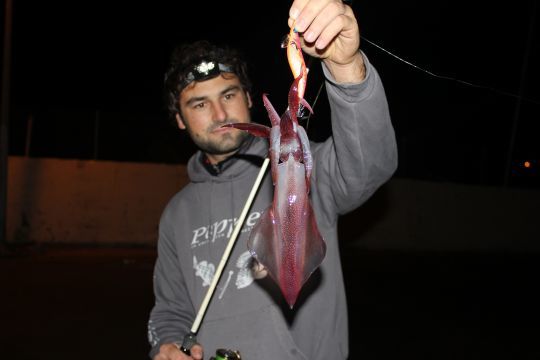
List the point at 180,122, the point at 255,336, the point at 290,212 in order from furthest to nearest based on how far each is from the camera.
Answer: the point at 180,122 < the point at 255,336 < the point at 290,212

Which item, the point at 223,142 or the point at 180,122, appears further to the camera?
the point at 180,122

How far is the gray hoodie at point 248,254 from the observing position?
1841 millimetres

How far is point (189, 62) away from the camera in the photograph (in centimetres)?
286

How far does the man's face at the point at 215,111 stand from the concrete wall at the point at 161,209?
1097 centimetres

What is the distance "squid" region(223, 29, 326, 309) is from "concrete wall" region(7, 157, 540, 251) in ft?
40.8

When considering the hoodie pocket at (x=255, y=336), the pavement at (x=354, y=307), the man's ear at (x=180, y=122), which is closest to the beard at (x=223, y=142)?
the man's ear at (x=180, y=122)

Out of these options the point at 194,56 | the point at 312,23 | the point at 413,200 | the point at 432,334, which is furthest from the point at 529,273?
the point at 312,23

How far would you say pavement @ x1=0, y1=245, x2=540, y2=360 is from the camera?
5.98 meters

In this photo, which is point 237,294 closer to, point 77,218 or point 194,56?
point 194,56

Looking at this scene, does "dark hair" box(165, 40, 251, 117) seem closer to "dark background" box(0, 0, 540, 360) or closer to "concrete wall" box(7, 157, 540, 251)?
"dark background" box(0, 0, 540, 360)

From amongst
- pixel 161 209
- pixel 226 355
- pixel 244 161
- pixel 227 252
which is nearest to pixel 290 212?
pixel 227 252

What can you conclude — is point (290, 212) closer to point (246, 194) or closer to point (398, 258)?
point (246, 194)

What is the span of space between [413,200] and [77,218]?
10.6 metres

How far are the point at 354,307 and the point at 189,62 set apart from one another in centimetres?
605
